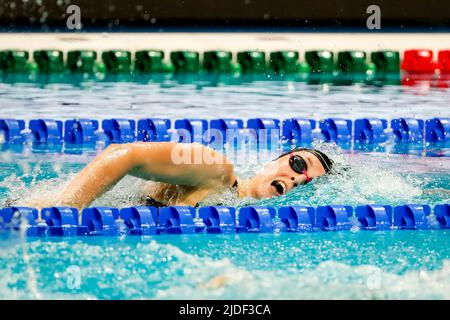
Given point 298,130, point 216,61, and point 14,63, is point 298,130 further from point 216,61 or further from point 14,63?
point 14,63

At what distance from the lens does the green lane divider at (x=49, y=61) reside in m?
9.80

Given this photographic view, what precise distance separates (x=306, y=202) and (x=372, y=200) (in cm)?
34

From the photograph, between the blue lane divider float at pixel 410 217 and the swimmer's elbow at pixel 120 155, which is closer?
the swimmer's elbow at pixel 120 155

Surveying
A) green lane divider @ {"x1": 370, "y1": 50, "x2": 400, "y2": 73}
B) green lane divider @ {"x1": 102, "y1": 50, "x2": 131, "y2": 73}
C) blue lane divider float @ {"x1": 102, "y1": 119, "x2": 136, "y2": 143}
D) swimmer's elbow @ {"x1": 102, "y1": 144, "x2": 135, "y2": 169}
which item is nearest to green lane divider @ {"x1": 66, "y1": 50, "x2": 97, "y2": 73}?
green lane divider @ {"x1": 102, "y1": 50, "x2": 131, "y2": 73}

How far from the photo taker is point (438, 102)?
8.16 metres

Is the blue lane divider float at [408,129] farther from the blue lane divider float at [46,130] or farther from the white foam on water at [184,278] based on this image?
the white foam on water at [184,278]

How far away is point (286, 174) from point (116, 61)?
587cm

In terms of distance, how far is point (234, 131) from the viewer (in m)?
6.54

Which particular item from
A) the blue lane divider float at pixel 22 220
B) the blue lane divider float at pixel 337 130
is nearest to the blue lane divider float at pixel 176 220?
the blue lane divider float at pixel 22 220

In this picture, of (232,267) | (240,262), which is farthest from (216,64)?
(232,267)
